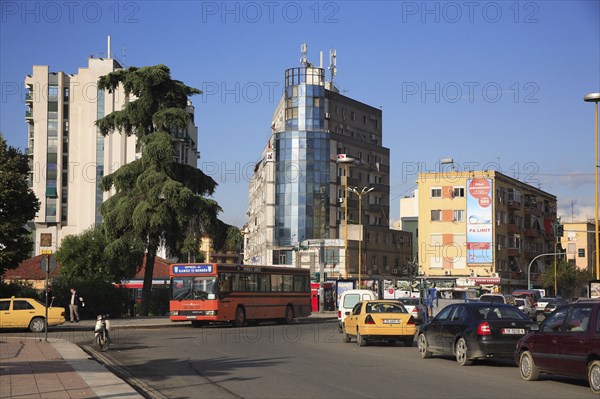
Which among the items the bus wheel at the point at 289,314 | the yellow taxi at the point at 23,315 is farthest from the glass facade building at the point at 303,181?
the yellow taxi at the point at 23,315

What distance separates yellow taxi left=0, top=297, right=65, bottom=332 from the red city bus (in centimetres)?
670

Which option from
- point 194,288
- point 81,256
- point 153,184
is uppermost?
point 153,184

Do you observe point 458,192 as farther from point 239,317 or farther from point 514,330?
point 514,330

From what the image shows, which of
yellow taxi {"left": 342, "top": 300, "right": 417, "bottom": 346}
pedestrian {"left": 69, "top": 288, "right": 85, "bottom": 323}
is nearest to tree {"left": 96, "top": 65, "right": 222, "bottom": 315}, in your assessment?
pedestrian {"left": 69, "top": 288, "right": 85, "bottom": 323}

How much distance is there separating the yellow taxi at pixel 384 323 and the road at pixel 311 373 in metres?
0.41

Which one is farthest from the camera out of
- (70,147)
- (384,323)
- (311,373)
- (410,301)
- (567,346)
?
(70,147)

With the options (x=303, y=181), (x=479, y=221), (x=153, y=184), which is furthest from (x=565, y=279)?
(x=153, y=184)

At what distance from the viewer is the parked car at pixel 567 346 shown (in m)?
14.2

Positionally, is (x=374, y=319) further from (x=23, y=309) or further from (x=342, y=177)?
(x=342, y=177)

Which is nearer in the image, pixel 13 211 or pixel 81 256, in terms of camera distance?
pixel 13 211

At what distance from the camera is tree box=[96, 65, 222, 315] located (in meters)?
46.2

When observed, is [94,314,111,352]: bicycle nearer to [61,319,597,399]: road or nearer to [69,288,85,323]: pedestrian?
[61,319,597,399]: road

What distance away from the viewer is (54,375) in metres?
16.4

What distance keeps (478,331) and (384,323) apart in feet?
23.6
